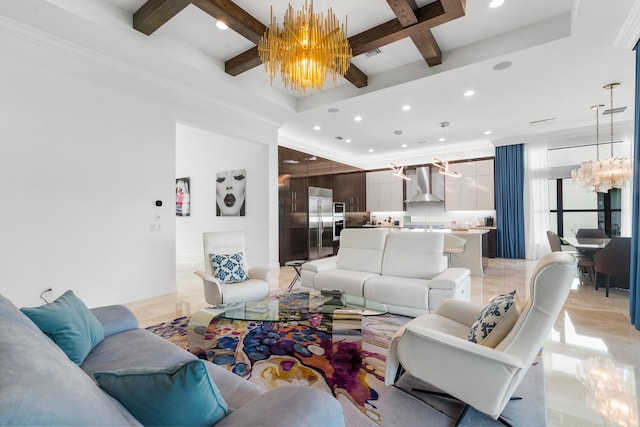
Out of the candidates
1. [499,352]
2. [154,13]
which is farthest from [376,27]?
[499,352]

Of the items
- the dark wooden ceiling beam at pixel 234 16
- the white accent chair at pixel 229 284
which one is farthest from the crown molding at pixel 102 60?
the white accent chair at pixel 229 284

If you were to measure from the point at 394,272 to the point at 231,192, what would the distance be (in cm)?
428

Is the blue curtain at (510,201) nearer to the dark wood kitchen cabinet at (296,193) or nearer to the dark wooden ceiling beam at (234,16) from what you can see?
the dark wood kitchen cabinet at (296,193)

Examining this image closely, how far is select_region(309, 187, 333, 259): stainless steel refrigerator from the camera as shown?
7.33 metres

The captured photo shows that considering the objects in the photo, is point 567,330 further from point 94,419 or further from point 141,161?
point 141,161

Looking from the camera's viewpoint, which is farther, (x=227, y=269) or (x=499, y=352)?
(x=227, y=269)

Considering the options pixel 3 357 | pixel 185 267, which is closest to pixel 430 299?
pixel 3 357

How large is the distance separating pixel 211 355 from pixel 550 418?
2.36m

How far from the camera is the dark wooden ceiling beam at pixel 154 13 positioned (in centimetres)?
284

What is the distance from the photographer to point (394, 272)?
3699 millimetres

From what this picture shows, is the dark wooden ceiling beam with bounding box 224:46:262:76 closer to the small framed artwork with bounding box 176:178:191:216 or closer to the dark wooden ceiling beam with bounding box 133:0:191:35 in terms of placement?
the dark wooden ceiling beam with bounding box 133:0:191:35

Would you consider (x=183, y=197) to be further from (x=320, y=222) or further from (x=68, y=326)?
(x=68, y=326)

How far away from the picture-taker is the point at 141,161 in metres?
4.09

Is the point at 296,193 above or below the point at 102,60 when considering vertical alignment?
below
